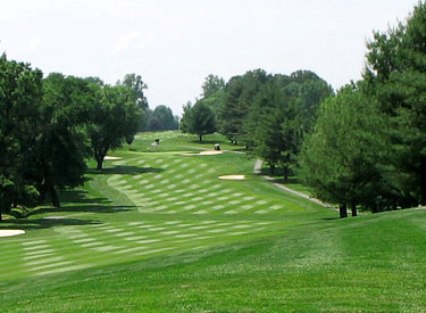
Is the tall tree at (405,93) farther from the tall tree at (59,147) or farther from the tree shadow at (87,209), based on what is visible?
the tall tree at (59,147)

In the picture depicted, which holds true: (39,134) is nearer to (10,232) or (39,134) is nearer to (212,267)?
(10,232)

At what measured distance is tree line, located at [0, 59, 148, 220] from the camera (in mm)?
50031

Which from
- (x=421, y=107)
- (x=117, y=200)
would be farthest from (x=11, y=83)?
(x=421, y=107)

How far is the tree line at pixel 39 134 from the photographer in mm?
50031

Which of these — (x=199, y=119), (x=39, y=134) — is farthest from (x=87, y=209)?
(x=199, y=119)

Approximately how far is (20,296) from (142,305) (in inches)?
271

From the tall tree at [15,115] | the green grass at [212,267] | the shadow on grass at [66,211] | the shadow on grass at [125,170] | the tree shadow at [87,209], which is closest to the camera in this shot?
the green grass at [212,267]

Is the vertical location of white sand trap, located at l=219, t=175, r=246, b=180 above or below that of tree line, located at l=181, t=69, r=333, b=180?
below

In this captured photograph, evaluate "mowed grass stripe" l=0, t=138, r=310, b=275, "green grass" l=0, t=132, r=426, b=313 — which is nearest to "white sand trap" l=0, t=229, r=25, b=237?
"green grass" l=0, t=132, r=426, b=313

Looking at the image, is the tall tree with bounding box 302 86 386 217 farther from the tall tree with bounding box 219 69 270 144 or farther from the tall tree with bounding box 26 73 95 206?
the tall tree with bounding box 219 69 270 144

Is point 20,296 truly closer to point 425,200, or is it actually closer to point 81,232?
point 81,232

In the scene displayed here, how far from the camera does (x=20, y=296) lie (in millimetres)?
18391

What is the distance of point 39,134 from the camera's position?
61.2 meters

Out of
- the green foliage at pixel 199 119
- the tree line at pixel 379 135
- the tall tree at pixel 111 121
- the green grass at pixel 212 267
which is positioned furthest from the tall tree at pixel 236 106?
the green grass at pixel 212 267
